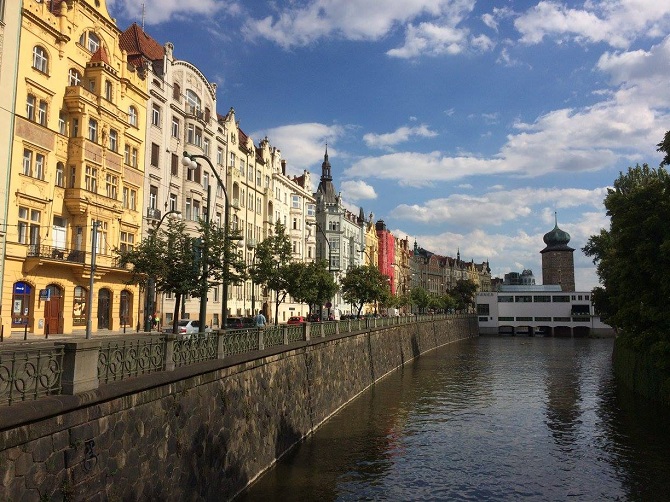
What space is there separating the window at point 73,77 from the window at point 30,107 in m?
3.95

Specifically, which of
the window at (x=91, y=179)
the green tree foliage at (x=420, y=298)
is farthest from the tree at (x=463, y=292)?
the window at (x=91, y=179)

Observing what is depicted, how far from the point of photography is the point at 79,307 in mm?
36344

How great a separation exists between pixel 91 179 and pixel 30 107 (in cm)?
585

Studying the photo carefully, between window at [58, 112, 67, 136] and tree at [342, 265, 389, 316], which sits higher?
window at [58, 112, 67, 136]

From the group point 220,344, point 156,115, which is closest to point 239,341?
point 220,344

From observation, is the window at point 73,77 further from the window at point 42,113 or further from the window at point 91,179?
the window at point 91,179

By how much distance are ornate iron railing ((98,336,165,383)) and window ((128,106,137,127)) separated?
31.7 meters

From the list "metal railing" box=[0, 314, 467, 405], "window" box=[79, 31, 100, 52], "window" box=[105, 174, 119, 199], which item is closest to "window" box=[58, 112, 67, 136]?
"window" box=[105, 174, 119, 199]

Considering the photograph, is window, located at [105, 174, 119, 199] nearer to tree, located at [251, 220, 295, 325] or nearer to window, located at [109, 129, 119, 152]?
window, located at [109, 129, 119, 152]

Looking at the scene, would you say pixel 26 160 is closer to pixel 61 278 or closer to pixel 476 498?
pixel 61 278

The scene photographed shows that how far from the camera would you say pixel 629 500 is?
16.3 m

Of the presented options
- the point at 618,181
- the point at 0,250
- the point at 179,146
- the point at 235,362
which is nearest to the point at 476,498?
the point at 235,362

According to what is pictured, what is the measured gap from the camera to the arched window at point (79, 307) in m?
35.8

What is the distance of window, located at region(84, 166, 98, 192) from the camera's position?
3581 cm
